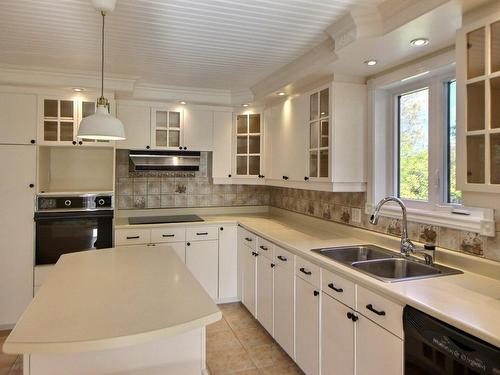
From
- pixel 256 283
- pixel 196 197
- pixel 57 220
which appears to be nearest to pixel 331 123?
pixel 256 283

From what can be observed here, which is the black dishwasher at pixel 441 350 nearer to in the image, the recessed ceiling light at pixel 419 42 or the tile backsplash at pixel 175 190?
the recessed ceiling light at pixel 419 42

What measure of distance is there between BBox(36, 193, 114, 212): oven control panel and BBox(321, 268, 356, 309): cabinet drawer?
219 cm

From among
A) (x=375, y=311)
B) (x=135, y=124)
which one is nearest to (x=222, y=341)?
(x=375, y=311)

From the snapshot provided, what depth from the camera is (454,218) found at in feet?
6.70

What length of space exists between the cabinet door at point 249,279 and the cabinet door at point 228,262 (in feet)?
0.54

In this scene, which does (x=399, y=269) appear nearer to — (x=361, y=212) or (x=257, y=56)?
(x=361, y=212)

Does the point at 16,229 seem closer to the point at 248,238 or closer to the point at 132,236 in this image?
the point at 132,236

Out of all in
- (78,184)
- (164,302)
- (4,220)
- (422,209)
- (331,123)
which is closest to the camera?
(164,302)

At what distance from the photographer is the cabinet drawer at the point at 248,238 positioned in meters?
3.27

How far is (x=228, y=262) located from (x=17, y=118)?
239 cm

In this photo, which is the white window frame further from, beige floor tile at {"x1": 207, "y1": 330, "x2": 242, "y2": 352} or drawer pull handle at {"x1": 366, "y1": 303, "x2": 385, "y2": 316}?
beige floor tile at {"x1": 207, "y1": 330, "x2": 242, "y2": 352}

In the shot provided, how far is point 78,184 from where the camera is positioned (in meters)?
3.61

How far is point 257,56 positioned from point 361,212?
4.84 feet

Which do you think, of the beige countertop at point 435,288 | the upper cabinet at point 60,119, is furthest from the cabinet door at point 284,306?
the upper cabinet at point 60,119
